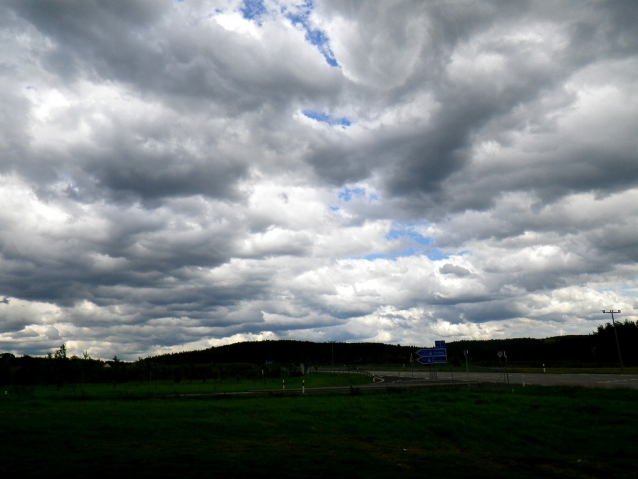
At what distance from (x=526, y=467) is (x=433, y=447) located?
132 inches

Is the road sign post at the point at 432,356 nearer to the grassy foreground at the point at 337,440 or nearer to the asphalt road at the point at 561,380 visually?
the asphalt road at the point at 561,380

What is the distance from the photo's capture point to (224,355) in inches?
7825

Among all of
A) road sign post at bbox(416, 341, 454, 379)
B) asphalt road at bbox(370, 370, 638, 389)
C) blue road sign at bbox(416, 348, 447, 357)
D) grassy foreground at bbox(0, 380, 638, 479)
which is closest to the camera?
grassy foreground at bbox(0, 380, 638, 479)

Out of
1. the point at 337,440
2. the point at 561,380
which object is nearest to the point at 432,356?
the point at 561,380

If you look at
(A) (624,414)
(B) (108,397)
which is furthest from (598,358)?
(B) (108,397)

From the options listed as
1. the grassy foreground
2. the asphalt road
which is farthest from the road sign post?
the grassy foreground

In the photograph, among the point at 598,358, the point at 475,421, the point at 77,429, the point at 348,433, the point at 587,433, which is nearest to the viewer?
the point at 77,429

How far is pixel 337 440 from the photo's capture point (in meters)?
18.0

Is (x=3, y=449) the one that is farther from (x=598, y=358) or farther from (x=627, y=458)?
(x=598, y=358)

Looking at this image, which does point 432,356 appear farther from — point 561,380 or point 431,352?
point 561,380

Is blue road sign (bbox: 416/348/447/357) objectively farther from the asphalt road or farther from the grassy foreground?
the grassy foreground

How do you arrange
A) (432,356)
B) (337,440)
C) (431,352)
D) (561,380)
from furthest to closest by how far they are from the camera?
(561,380)
(431,352)
(432,356)
(337,440)

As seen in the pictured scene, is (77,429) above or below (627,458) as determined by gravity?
above

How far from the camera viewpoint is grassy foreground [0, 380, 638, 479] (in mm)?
12875
